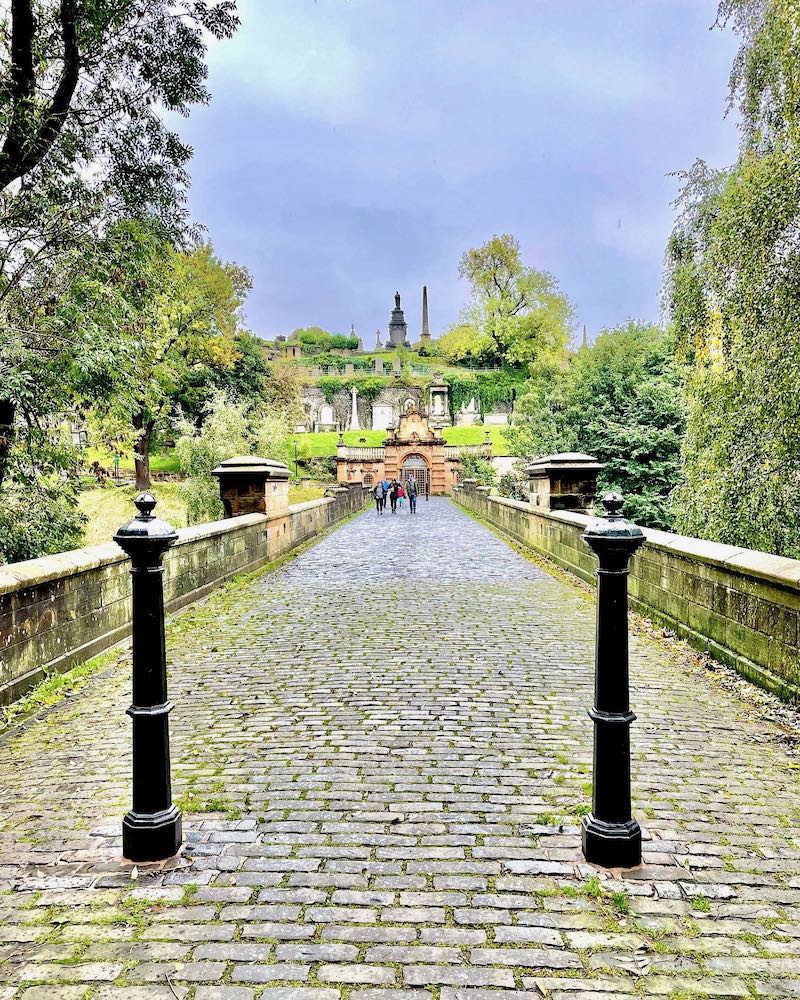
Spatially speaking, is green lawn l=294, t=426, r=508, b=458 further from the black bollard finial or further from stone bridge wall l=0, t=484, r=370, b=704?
the black bollard finial

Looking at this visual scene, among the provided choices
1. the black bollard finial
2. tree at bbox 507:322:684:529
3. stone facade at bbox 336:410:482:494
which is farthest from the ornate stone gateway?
the black bollard finial

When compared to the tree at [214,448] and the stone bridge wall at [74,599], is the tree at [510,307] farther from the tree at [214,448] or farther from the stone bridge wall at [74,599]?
the stone bridge wall at [74,599]

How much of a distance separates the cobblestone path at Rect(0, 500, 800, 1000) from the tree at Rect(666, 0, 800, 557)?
457 cm

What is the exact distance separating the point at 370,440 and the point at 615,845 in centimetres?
5867

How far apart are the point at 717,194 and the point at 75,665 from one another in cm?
1216

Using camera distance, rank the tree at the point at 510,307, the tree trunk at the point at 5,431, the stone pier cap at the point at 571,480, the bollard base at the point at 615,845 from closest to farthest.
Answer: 1. the bollard base at the point at 615,845
2. the tree trunk at the point at 5,431
3. the stone pier cap at the point at 571,480
4. the tree at the point at 510,307

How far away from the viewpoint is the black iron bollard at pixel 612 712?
2.76 meters

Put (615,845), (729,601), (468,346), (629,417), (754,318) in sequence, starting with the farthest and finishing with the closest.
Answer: (468,346), (629,417), (754,318), (729,601), (615,845)

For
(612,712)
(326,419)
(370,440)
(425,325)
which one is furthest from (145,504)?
(425,325)

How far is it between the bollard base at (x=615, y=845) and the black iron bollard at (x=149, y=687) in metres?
1.77

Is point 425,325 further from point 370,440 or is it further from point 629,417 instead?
point 629,417

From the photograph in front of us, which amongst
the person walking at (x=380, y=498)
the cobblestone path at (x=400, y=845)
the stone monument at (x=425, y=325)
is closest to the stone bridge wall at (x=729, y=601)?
the cobblestone path at (x=400, y=845)

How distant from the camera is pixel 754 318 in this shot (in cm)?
907

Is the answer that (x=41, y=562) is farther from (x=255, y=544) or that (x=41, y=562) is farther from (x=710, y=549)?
(x=255, y=544)
